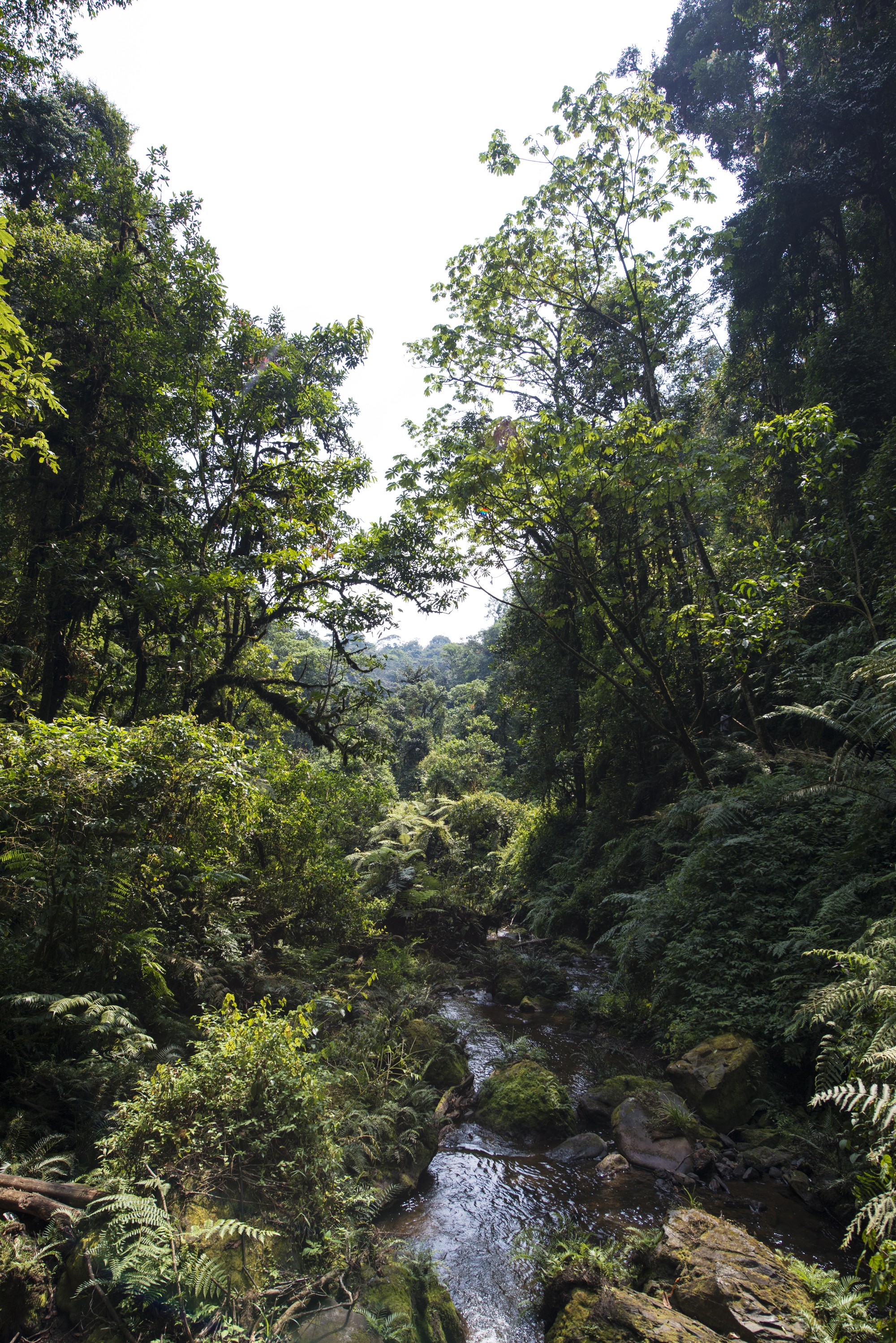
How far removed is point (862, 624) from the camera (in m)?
7.40

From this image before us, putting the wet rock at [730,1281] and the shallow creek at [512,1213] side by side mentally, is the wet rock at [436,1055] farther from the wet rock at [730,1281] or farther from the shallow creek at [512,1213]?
the wet rock at [730,1281]

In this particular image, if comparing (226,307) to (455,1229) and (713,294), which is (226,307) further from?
(713,294)

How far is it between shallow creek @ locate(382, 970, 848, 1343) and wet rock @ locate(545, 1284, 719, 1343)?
0.37 m

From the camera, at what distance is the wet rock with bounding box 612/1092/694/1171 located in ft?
15.0

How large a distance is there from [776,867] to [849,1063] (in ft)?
9.33

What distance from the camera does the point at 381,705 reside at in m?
9.46

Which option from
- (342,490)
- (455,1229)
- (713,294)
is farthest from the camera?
(713,294)

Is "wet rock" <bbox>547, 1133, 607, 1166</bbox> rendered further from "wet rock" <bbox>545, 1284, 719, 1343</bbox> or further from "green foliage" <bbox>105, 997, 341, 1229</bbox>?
"green foliage" <bbox>105, 997, 341, 1229</bbox>

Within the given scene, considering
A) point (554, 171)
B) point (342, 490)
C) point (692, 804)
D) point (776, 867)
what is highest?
point (554, 171)

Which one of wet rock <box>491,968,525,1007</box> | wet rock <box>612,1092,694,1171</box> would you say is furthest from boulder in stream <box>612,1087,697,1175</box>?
wet rock <box>491,968,525,1007</box>

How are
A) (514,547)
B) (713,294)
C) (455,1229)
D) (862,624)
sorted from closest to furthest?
(455,1229), (862,624), (514,547), (713,294)

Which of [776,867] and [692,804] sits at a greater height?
[692,804]

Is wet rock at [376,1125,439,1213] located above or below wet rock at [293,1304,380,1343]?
below

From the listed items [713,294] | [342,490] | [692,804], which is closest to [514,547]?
[342,490]
